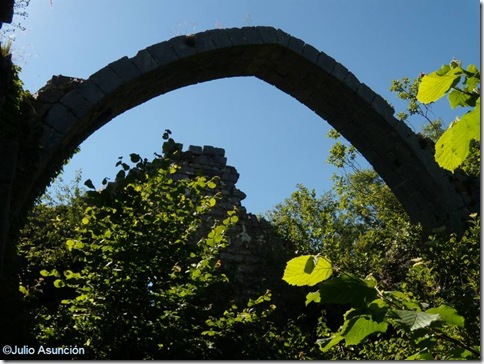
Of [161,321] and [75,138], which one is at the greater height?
[75,138]

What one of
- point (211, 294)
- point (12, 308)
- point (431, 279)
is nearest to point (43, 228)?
point (211, 294)

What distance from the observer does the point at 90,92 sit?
6.58 metres

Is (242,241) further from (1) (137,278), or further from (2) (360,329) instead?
(2) (360,329)

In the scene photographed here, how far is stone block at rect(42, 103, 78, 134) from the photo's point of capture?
20.5 ft

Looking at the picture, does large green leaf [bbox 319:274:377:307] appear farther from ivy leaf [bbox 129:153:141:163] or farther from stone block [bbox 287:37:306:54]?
stone block [bbox 287:37:306:54]

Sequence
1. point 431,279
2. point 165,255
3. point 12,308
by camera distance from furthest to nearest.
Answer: point 431,279 < point 165,255 < point 12,308

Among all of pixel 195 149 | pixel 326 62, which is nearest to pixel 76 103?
pixel 326 62

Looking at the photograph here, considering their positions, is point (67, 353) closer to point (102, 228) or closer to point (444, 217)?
point (102, 228)

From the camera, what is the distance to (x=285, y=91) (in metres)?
8.82

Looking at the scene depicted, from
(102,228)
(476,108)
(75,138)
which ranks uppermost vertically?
(75,138)

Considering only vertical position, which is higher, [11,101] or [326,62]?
[326,62]

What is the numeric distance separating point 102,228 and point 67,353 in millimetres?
1022

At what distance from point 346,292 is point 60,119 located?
4.95 metres

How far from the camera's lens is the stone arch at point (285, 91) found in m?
6.72
